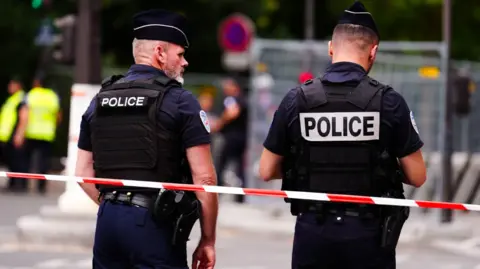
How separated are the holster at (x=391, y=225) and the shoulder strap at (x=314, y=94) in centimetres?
48

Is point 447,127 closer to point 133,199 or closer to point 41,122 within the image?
point 41,122

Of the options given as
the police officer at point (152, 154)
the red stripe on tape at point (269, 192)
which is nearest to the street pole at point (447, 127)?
the red stripe on tape at point (269, 192)

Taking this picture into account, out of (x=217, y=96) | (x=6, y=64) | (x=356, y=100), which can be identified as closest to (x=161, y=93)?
(x=356, y=100)

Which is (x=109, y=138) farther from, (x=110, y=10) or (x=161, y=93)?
(x=110, y=10)

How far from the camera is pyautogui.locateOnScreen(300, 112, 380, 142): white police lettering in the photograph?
234 inches

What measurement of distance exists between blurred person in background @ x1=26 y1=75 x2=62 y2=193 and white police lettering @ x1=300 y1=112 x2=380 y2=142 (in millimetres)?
16404

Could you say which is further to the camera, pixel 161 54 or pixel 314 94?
pixel 161 54

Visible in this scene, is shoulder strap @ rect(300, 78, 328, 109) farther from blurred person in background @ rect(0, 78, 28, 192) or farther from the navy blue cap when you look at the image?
blurred person in background @ rect(0, 78, 28, 192)

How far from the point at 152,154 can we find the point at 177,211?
259 millimetres

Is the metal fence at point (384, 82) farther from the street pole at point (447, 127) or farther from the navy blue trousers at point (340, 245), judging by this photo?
the navy blue trousers at point (340, 245)

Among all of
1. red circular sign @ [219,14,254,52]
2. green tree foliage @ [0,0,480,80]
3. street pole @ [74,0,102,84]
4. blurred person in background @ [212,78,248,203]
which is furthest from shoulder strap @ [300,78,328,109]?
green tree foliage @ [0,0,480,80]

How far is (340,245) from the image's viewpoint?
5832 mm

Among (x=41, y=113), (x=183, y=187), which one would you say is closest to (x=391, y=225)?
(x=183, y=187)

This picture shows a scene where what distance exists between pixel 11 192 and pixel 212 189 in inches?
697
